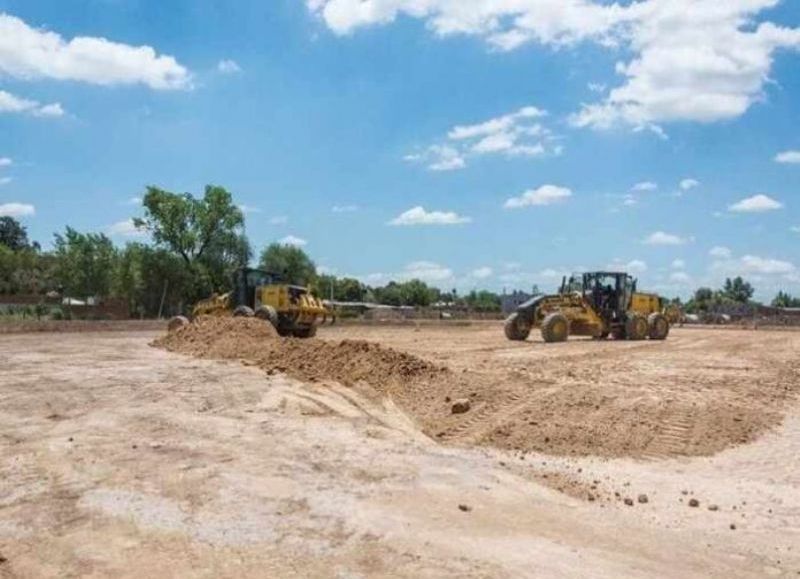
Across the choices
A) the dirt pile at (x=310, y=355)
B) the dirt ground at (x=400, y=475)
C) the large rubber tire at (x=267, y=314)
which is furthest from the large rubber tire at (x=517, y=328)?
the dirt ground at (x=400, y=475)

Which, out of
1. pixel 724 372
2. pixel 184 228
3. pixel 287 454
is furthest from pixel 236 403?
pixel 184 228

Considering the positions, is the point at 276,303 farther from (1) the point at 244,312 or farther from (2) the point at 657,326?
(2) the point at 657,326

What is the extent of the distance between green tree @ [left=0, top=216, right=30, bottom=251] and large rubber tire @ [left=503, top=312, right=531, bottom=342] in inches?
4165

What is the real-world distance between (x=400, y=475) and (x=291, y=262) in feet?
317

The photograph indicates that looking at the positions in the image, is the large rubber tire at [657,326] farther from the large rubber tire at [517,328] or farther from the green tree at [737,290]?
the green tree at [737,290]

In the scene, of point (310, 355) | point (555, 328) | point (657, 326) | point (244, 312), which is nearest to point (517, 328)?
point (555, 328)

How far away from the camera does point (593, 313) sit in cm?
2919

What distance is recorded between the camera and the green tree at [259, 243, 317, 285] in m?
99.9

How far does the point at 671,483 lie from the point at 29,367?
574 inches

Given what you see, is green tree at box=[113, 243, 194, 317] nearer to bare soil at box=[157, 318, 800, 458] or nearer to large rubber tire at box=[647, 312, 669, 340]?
large rubber tire at box=[647, 312, 669, 340]

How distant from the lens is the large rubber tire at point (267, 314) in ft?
86.5

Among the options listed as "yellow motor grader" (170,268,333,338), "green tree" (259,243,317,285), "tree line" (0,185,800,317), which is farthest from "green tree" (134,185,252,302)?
"yellow motor grader" (170,268,333,338)

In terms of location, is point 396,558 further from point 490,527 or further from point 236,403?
point 236,403

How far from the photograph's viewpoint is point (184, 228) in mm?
75375
